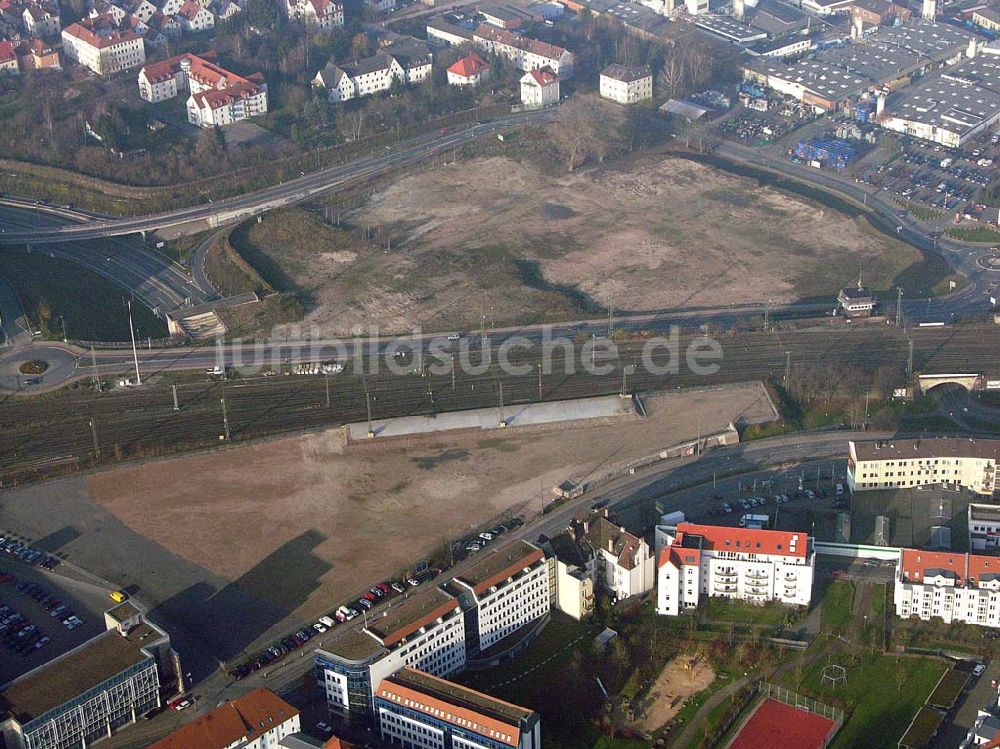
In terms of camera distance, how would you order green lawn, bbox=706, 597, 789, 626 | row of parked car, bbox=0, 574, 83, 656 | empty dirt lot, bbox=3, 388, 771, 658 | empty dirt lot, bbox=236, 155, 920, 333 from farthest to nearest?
empty dirt lot, bbox=236, 155, 920, 333
empty dirt lot, bbox=3, 388, 771, 658
green lawn, bbox=706, 597, 789, 626
row of parked car, bbox=0, 574, 83, 656

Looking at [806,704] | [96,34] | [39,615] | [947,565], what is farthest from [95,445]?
[96,34]

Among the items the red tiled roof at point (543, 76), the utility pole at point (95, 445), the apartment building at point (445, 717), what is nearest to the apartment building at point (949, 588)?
the apartment building at point (445, 717)

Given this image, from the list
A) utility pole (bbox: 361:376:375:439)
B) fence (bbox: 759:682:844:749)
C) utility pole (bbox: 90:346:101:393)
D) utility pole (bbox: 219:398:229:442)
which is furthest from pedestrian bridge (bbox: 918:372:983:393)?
utility pole (bbox: 90:346:101:393)

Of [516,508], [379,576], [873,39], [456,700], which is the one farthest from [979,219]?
[456,700]

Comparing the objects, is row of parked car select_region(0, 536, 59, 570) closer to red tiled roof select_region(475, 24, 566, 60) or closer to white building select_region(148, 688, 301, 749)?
white building select_region(148, 688, 301, 749)

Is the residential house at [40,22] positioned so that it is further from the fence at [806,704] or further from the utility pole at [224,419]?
the fence at [806,704]

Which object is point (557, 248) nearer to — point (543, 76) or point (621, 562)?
point (543, 76)
